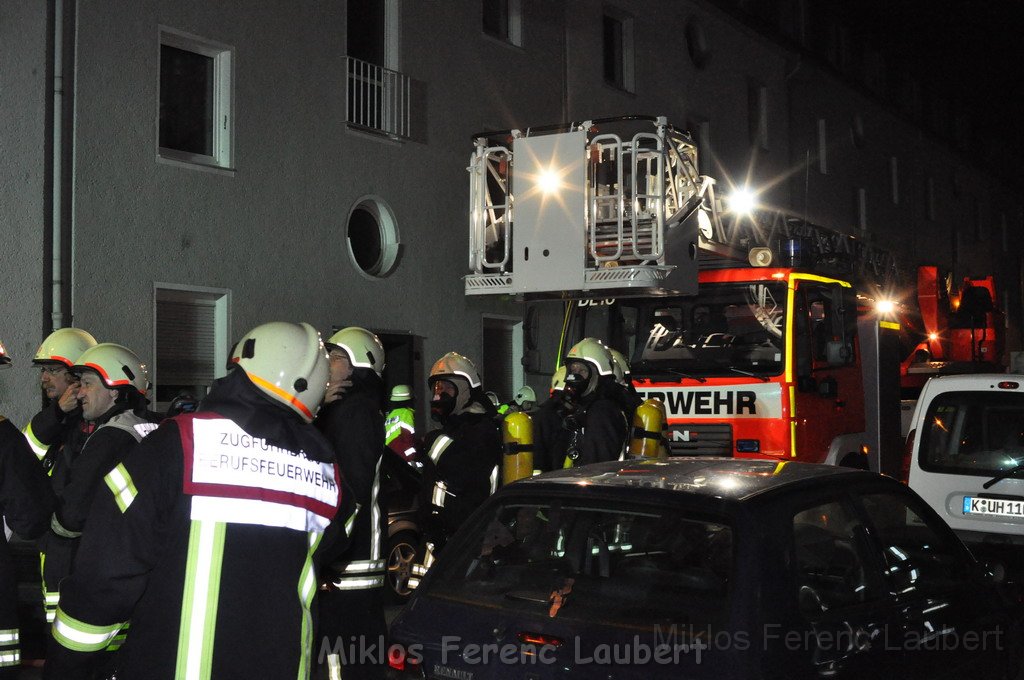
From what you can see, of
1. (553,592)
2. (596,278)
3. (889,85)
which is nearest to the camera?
(553,592)

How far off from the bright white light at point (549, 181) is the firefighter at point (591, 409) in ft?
7.99

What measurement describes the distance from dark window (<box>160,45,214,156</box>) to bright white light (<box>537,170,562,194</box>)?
12.0 feet

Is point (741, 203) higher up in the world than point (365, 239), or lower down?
higher up

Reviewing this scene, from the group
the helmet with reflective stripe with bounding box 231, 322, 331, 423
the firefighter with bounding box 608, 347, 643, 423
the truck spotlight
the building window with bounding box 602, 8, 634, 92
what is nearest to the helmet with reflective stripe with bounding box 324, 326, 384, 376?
the firefighter with bounding box 608, 347, 643, 423

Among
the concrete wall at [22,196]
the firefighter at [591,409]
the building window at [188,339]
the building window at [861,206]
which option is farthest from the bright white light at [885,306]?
the building window at [861,206]

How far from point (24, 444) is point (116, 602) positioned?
1.84m

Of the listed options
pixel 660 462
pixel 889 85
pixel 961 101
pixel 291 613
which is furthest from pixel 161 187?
pixel 961 101

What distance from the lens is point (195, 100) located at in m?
11.2

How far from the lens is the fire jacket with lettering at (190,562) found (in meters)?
2.82

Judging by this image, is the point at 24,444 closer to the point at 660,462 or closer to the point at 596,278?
the point at 660,462

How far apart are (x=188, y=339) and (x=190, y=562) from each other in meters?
8.52

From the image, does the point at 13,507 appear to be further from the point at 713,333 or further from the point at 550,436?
the point at 713,333

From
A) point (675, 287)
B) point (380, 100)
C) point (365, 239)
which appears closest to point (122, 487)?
point (675, 287)

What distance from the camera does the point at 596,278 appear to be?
941 centimetres
